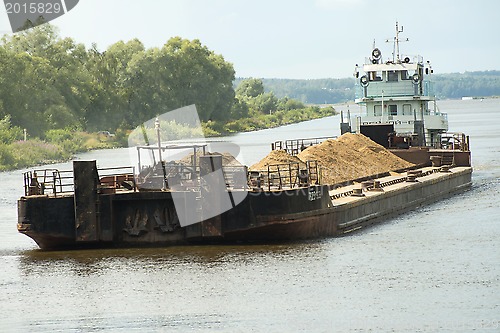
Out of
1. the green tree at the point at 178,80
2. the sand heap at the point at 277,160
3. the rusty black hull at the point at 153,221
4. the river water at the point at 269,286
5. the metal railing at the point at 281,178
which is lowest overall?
the river water at the point at 269,286

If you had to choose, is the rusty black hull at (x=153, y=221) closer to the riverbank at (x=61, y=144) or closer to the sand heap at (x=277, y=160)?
the sand heap at (x=277, y=160)

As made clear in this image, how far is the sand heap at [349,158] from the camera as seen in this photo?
32.3 metres

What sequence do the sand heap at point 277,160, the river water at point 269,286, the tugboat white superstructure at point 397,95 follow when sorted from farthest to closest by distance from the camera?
the tugboat white superstructure at point 397,95
the sand heap at point 277,160
the river water at point 269,286

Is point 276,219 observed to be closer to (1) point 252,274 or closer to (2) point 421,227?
(1) point 252,274

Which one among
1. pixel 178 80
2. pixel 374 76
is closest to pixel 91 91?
pixel 178 80

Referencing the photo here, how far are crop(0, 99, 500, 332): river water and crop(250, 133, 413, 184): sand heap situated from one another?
4527 mm

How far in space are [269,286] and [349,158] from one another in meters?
14.1

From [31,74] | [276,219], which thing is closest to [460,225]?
[276,219]

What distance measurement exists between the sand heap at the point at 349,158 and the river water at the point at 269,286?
4527mm

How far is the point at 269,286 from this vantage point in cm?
2077

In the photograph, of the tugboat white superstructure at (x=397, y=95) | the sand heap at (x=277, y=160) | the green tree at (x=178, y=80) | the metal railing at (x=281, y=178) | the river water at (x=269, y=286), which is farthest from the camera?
the green tree at (x=178, y=80)

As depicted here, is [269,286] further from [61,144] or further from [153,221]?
[61,144]

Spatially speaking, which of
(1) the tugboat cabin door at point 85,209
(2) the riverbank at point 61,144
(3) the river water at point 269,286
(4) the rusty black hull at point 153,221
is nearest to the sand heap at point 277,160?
(3) the river water at point 269,286

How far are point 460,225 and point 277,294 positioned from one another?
33.4 feet
